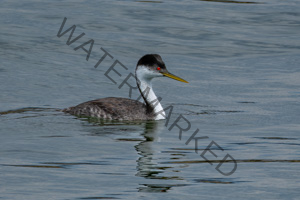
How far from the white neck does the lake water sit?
1.03ft

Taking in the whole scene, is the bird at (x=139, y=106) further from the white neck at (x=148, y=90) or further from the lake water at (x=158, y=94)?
the lake water at (x=158, y=94)

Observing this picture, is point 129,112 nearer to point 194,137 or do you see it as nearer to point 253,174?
point 194,137

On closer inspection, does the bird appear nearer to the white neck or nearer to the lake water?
the white neck

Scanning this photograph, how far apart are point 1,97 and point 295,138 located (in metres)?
7.33

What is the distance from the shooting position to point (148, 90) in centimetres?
1495

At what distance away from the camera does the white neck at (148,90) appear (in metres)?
14.7

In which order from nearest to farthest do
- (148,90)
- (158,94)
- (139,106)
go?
(139,106), (148,90), (158,94)

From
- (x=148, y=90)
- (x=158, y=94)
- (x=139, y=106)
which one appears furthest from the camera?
(x=158, y=94)

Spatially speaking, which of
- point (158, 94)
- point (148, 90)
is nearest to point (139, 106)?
point (148, 90)

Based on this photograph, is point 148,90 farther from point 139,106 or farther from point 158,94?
point 158,94

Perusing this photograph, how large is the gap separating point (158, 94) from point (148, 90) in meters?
2.66

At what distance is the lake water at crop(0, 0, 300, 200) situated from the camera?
9688 millimetres

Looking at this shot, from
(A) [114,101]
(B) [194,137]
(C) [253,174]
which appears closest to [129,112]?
(A) [114,101]

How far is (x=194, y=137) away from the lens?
12.8 m
